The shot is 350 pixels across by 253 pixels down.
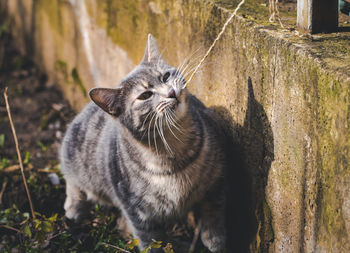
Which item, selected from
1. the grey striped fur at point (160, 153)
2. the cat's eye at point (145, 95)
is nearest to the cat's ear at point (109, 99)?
the grey striped fur at point (160, 153)

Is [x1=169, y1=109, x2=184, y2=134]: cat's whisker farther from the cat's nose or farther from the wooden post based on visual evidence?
the wooden post

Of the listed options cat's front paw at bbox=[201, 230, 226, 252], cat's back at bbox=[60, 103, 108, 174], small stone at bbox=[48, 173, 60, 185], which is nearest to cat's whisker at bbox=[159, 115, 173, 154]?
cat's front paw at bbox=[201, 230, 226, 252]

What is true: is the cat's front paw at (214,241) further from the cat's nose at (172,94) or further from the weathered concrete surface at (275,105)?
the cat's nose at (172,94)

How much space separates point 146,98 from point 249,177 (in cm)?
74

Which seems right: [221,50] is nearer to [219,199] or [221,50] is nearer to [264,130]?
[264,130]

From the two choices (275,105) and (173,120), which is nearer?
(275,105)

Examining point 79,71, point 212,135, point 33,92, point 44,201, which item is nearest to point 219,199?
point 212,135

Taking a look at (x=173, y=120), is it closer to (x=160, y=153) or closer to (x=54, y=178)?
(x=160, y=153)

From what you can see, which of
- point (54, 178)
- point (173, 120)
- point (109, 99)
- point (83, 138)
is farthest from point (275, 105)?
point (54, 178)

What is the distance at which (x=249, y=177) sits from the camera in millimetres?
2498

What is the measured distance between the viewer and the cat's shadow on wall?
228 cm

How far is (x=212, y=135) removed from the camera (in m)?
2.66

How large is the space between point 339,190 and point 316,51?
58cm

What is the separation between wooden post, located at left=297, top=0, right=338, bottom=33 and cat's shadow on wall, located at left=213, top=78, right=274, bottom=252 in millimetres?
425
